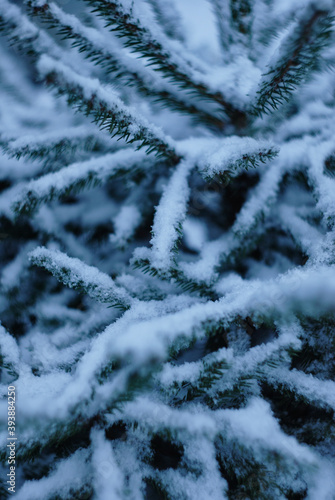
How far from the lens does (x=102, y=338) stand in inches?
16.8

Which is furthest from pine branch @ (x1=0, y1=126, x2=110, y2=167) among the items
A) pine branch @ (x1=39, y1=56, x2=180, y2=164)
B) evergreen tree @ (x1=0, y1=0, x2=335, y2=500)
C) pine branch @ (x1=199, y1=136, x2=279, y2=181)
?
pine branch @ (x1=199, y1=136, x2=279, y2=181)

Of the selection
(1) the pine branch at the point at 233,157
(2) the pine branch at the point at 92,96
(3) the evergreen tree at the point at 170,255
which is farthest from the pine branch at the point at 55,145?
(1) the pine branch at the point at 233,157

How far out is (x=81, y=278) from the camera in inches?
18.6

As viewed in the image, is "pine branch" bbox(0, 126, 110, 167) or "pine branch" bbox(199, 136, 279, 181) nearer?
"pine branch" bbox(199, 136, 279, 181)

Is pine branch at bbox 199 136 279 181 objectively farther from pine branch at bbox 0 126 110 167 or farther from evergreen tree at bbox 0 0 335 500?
pine branch at bbox 0 126 110 167

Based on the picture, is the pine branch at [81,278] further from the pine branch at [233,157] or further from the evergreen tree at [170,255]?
the pine branch at [233,157]

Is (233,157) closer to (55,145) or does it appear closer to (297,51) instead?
(297,51)

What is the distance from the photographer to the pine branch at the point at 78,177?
0.55m

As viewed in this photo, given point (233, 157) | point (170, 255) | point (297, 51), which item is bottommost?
point (170, 255)

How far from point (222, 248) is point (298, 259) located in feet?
0.51

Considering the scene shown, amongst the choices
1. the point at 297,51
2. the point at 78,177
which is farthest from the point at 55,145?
the point at 297,51

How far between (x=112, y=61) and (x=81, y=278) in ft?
1.27

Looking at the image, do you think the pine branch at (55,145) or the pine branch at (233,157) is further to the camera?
the pine branch at (55,145)

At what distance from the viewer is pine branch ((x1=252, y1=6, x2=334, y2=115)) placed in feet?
1.26
